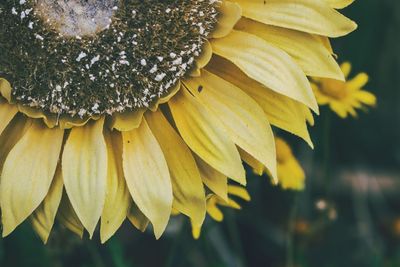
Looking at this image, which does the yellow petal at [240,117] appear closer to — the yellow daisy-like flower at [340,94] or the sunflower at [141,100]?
the sunflower at [141,100]

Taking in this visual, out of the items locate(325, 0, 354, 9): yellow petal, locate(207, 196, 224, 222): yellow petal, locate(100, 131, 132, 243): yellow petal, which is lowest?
locate(207, 196, 224, 222): yellow petal

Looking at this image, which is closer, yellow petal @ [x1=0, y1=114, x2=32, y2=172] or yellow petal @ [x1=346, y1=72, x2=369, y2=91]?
yellow petal @ [x1=0, y1=114, x2=32, y2=172]

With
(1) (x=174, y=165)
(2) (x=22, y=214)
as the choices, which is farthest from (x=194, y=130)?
(2) (x=22, y=214)

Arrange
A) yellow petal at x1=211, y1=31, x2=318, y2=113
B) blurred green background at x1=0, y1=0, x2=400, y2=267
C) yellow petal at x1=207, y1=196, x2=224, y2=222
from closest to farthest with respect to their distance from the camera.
→ yellow petal at x1=211, y1=31, x2=318, y2=113
yellow petal at x1=207, y1=196, x2=224, y2=222
blurred green background at x1=0, y1=0, x2=400, y2=267

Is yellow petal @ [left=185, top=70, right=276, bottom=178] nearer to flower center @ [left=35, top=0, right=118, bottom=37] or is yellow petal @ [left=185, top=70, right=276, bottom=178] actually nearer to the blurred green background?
flower center @ [left=35, top=0, right=118, bottom=37]

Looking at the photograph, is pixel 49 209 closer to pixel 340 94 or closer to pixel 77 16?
pixel 77 16

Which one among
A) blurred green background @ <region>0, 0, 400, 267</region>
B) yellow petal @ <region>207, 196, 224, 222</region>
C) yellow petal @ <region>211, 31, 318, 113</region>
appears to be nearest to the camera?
yellow petal @ <region>211, 31, 318, 113</region>

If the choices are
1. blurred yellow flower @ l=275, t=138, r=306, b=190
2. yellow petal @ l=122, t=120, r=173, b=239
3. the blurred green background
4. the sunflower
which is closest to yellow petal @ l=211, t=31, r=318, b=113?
the sunflower
